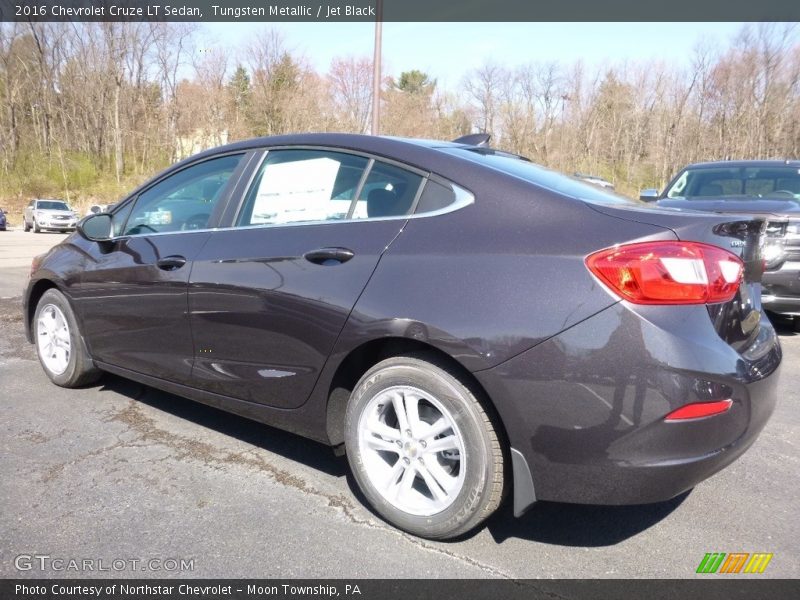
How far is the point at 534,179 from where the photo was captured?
2.62 metres

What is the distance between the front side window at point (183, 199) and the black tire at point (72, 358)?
740 mm

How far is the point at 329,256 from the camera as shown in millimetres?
2674

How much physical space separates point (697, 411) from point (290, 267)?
1.69 m

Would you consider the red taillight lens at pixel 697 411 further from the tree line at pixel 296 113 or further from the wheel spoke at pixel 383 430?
the tree line at pixel 296 113

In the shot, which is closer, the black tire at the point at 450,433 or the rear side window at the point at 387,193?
the black tire at the point at 450,433

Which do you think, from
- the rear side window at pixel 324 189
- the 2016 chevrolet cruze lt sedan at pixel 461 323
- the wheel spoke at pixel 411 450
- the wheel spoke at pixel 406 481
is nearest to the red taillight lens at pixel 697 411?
the 2016 chevrolet cruze lt sedan at pixel 461 323

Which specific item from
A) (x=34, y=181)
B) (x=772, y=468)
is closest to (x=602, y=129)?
(x=34, y=181)

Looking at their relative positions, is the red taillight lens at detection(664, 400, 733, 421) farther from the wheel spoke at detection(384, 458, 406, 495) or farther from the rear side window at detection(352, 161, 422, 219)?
the rear side window at detection(352, 161, 422, 219)

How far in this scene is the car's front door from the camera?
129 inches

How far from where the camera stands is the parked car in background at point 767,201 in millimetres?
5582

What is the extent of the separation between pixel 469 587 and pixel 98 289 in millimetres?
2789

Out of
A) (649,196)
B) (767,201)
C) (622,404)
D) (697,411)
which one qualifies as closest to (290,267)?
(622,404)

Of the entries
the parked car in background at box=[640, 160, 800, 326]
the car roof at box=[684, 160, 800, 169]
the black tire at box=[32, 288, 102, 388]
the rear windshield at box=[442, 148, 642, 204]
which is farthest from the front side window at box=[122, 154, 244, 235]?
the car roof at box=[684, 160, 800, 169]

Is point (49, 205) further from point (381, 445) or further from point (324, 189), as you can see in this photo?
point (381, 445)
